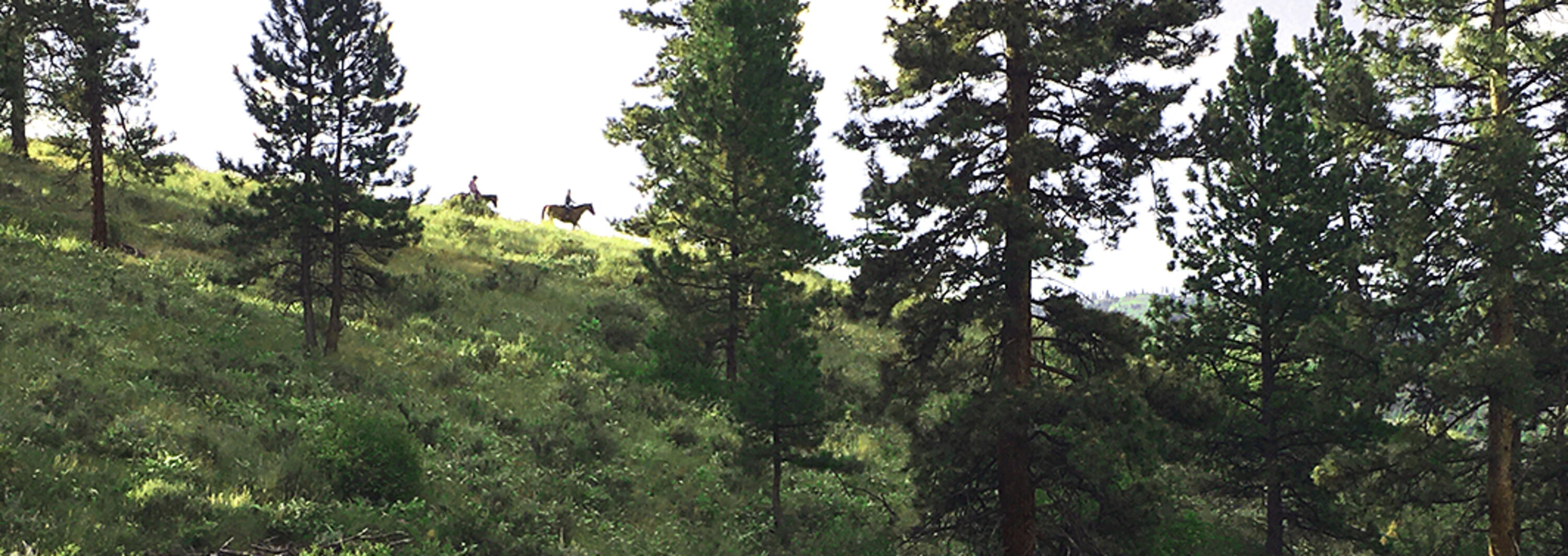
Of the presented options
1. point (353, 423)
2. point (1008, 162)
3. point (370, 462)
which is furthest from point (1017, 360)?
point (353, 423)

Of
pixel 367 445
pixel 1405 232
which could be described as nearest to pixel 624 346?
pixel 367 445

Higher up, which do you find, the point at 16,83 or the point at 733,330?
the point at 16,83

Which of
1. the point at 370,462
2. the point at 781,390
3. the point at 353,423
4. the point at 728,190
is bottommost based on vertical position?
the point at 370,462

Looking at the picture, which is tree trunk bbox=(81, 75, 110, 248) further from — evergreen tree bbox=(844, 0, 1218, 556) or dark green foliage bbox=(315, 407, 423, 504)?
evergreen tree bbox=(844, 0, 1218, 556)

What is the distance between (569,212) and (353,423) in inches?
1615

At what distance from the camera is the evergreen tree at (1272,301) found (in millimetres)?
19016

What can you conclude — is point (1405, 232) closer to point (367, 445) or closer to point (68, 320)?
point (367, 445)

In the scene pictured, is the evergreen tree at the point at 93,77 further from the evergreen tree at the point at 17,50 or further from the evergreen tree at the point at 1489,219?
the evergreen tree at the point at 1489,219

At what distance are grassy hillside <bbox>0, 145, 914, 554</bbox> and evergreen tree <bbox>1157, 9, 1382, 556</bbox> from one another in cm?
797

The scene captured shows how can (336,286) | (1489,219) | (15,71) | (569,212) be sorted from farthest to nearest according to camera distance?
1. (569,212)
2. (15,71)
3. (336,286)
4. (1489,219)

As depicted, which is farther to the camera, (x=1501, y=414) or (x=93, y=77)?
(x=93, y=77)

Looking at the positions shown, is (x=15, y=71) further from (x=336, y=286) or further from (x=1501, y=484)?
(x=1501, y=484)

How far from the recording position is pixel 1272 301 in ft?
62.8

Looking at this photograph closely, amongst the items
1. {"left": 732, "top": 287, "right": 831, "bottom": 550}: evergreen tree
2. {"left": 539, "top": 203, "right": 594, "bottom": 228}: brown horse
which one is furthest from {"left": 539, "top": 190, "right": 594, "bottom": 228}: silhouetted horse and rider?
{"left": 732, "top": 287, "right": 831, "bottom": 550}: evergreen tree
